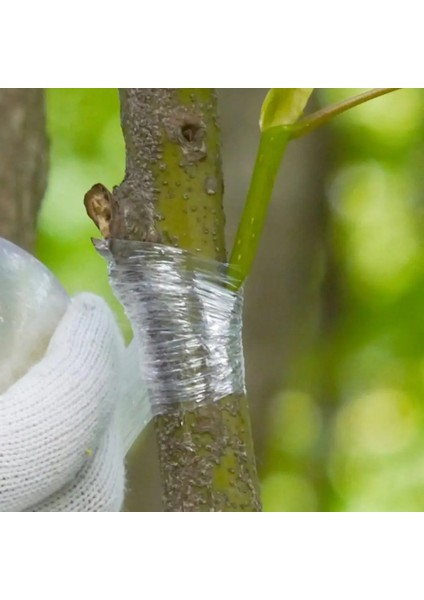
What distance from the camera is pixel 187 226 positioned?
791 mm

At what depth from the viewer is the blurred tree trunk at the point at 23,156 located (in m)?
0.92

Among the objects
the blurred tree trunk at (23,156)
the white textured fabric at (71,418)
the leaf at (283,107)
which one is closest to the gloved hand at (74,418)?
the white textured fabric at (71,418)


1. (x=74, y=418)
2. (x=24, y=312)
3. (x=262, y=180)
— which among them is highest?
(x=262, y=180)

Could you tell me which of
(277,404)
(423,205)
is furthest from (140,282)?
(423,205)

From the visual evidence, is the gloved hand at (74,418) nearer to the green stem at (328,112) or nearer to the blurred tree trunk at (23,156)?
the blurred tree trunk at (23,156)

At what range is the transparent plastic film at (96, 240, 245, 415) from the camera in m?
0.81

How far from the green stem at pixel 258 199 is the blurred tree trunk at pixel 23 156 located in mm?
235

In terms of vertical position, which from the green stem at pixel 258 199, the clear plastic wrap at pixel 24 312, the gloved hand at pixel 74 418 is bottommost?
the gloved hand at pixel 74 418

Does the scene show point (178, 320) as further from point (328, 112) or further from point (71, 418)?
point (328, 112)

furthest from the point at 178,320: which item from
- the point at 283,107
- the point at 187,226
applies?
the point at 283,107

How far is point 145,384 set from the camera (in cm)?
85

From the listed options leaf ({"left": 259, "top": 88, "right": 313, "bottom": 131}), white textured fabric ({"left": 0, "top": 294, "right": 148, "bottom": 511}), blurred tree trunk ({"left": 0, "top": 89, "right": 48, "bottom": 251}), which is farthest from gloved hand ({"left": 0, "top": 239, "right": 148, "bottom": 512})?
leaf ({"left": 259, "top": 88, "right": 313, "bottom": 131})

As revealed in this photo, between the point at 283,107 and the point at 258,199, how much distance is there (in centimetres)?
10
